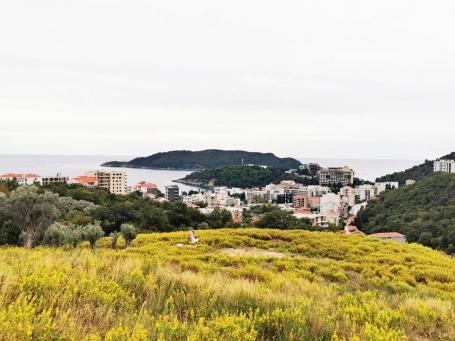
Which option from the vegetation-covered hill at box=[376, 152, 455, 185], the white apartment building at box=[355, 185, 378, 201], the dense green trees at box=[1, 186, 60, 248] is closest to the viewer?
the dense green trees at box=[1, 186, 60, 248]

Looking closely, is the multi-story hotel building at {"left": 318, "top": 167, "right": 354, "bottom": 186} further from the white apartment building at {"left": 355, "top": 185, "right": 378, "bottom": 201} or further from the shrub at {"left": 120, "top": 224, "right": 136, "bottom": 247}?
the shrub at {"left": 120, "top": 224, "right": 136, "bottom": 247}

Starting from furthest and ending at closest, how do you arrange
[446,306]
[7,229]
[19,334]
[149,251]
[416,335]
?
[7,229]
[149,251]
[446,306]
[416,335]
[19,334]

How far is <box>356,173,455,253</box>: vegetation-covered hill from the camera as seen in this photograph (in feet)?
191

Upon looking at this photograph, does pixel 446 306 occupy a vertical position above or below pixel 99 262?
below

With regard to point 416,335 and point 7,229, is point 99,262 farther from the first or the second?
point 7,229

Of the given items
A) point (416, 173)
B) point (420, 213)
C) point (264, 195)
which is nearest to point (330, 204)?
point (264, 195)

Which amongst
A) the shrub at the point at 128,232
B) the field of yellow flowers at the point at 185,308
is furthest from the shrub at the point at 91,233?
the field of yellow flowers at the point at 185,308

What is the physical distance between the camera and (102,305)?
12.7ft

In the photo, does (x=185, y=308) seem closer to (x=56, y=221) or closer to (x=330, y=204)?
(x=56, y=221)

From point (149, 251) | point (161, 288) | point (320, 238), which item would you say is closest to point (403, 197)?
point (320, 238)

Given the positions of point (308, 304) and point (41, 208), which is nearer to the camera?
point (308, 304)

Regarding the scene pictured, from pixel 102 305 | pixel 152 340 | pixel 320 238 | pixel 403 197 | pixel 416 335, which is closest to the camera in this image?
pixel 152 340

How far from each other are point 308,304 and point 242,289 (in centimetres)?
96

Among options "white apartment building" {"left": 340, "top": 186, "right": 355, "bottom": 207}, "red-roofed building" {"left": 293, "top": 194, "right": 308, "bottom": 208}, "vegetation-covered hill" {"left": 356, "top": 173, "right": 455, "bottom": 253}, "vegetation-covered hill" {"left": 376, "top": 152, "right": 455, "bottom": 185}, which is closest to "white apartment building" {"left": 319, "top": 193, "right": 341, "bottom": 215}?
"red-roofed building" {"left": 293, "top": 194, "right": 308, "bottom": 208}
